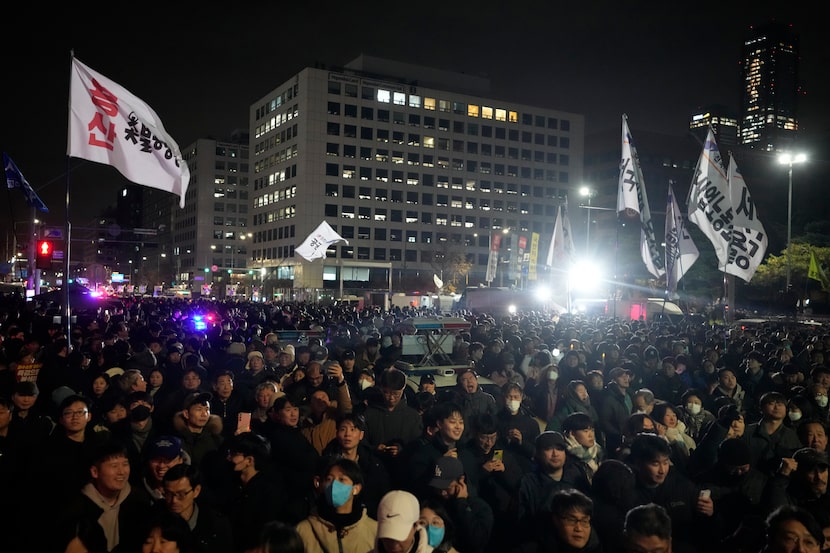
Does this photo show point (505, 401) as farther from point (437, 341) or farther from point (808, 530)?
point (437, 341)

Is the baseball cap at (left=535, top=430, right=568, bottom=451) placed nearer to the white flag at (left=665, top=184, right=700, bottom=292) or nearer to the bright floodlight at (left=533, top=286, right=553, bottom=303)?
Result: the white flag at (left=665, top=184, right=700, bottom=292)

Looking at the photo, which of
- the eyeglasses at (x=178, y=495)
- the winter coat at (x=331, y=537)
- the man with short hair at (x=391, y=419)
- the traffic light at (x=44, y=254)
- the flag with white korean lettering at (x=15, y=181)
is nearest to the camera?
the winter coat at (x=331, y=537)

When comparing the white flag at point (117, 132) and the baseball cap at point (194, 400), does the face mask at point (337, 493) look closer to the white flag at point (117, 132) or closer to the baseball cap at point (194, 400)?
the baseball cap at point (194, 400)

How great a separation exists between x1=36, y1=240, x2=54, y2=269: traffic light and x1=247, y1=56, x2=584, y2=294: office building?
200 feet

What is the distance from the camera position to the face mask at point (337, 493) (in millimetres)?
3719

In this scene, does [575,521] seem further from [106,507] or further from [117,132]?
[117,132]

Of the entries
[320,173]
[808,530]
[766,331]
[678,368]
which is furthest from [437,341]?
[320,173]

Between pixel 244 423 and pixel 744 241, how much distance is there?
14151 mm

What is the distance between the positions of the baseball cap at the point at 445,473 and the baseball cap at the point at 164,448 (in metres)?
1.91

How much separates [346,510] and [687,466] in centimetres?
365

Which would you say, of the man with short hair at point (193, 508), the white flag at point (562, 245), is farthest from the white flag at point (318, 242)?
the man with short hair at point (193, 508)

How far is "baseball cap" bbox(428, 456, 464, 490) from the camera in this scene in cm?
418

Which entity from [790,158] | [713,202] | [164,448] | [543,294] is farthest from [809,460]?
[543,294]

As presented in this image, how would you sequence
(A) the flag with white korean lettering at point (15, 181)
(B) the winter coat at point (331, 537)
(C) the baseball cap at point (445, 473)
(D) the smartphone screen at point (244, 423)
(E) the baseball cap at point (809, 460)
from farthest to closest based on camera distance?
(A) the flag with white korean lettering at point (15, 181) → (D) the smartphone screen at point (244, 423) → (E) the baseball cap at point (809, 460) → (C) the baseball cap at point (445, 473) → (B) the winter coat at point (331, 537)
